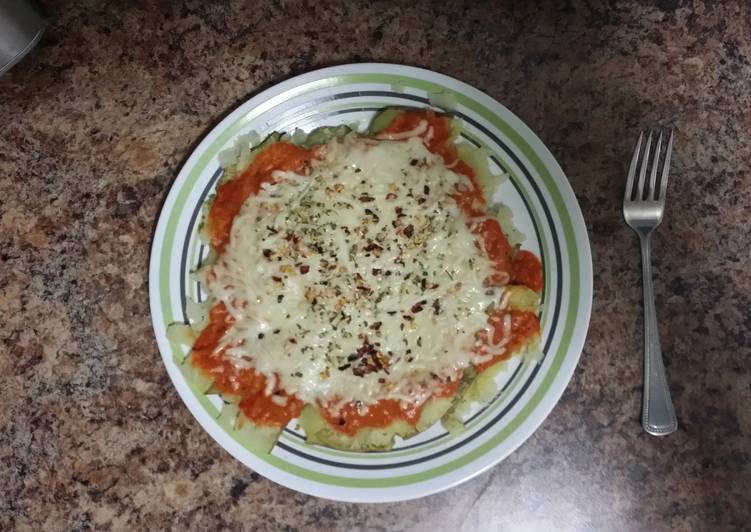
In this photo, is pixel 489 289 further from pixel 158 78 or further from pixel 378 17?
pixel 158 78

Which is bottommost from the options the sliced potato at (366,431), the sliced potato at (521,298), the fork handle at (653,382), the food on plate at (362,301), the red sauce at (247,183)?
the fork handle at (653,382)

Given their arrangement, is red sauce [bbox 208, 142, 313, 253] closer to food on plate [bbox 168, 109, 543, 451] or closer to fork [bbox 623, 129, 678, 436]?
food on plate [bbox 168, 109, 543, 451]

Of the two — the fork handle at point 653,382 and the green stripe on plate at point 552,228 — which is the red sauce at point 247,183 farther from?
the fork handle at point 653,382

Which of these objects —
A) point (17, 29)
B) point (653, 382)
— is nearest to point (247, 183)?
point (17, 29)

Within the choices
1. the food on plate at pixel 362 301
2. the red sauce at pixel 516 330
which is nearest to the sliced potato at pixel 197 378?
the food on plate at pixel 362 301

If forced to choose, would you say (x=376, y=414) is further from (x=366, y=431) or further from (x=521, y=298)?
(x=521, y=298)

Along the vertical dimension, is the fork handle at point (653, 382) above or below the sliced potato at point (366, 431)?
below

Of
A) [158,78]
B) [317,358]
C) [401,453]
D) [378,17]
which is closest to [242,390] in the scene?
[317,358]
